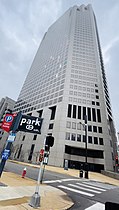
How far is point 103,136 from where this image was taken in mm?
42312

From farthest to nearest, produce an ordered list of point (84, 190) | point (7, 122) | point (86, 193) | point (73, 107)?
point (73, 107) < point (84, 190) < point (86, 193) < point (7, 122)

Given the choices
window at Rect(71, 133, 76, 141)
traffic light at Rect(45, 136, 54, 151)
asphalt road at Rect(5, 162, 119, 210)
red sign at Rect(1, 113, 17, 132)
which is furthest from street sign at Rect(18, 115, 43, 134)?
window at Rect(71, 133, 76, 141)

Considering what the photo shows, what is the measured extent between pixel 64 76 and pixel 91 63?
48.0 ft

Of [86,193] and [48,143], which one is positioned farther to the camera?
[86,193]

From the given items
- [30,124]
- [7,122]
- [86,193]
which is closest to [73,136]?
[86,193]

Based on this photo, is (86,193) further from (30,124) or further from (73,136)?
(73,136)

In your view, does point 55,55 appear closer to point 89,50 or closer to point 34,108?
point 89,50

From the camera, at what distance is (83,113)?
45.5 m

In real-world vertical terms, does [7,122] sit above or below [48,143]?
above

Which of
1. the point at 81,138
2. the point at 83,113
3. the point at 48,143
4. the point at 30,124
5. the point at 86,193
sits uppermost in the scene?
the point at 83,113

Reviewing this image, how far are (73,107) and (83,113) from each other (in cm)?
412

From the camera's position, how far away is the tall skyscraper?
133ft

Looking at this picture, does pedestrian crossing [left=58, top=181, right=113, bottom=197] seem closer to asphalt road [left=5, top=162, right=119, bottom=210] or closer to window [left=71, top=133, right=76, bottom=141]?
asphalt road [left=5, top=162, right=119, bottom=210]

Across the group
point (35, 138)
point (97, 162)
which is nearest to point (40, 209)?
point (97, 162)
